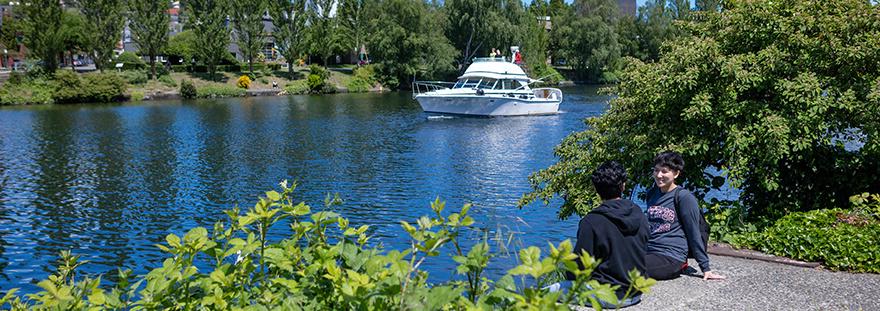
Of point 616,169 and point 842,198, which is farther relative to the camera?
point 842,198

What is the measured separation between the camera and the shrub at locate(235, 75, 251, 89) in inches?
2768

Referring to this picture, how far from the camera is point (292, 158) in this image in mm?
27516

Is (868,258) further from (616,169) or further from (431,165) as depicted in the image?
(431,165)

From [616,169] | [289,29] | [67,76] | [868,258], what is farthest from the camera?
[289,29]

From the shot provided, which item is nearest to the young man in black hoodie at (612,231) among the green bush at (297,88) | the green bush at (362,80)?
the green bush at (297,88)

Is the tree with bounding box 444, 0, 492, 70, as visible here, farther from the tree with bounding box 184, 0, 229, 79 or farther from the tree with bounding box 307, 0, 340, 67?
the tree with bounding box 184, 0, 229, 79

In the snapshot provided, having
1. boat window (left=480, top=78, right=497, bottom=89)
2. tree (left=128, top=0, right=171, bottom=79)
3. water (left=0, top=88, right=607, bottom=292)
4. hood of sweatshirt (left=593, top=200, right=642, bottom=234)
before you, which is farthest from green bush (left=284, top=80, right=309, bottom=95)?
hood of sweatshirt (left=593, top=200, right=642, bottom=234)

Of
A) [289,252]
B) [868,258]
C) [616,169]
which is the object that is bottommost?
[868,258]

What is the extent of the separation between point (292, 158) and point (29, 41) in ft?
140

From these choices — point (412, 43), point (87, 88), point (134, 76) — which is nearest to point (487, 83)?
point (412, 43)

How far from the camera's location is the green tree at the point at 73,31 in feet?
204

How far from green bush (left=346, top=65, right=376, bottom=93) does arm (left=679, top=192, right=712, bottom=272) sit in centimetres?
6757

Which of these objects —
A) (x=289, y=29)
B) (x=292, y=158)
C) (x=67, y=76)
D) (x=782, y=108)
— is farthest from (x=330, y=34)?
(x=782, y=108)

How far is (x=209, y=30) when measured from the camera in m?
69.0
